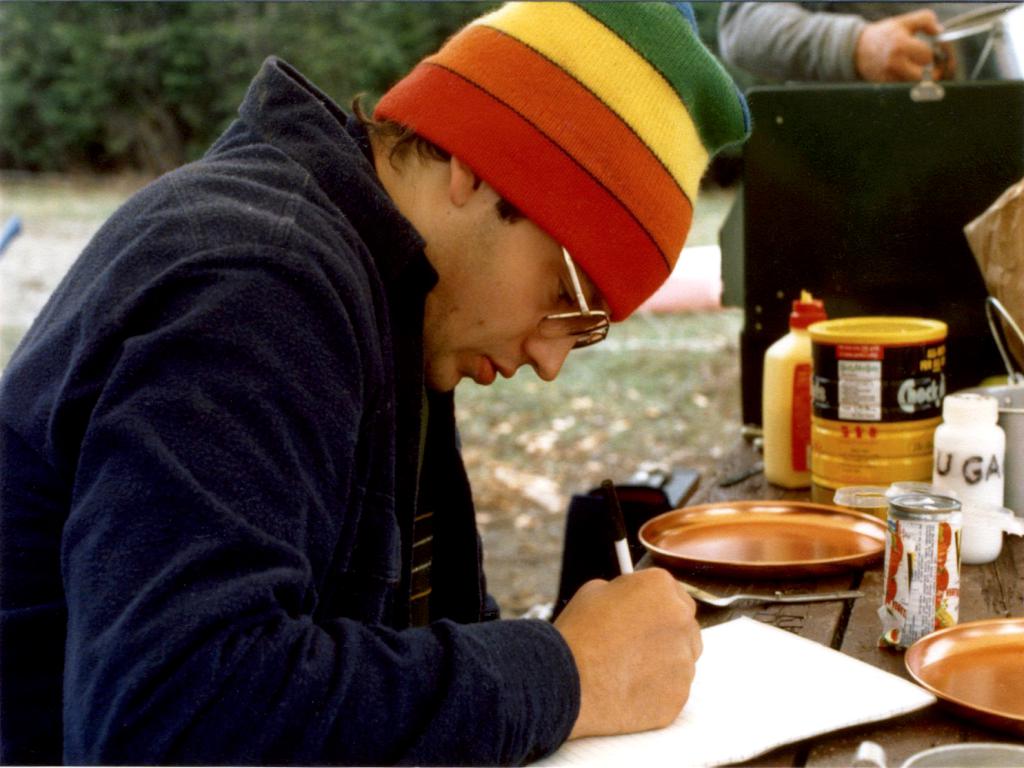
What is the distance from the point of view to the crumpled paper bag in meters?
2.25

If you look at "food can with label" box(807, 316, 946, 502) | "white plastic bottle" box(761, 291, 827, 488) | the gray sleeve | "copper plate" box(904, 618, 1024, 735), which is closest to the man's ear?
"copper plate" box(904, 618, 1024, 735)

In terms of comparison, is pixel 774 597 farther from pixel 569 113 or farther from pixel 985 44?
pixel 985 44

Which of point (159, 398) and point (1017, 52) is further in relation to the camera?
point (1017, 52)

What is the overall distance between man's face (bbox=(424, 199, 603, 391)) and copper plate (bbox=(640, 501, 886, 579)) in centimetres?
43

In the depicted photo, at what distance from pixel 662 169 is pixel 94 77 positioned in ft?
38.5

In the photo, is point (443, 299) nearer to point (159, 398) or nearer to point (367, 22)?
point (159, 398)

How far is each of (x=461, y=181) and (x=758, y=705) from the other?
2.18ft

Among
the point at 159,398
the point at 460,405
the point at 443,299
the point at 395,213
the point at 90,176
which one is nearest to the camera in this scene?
the point at 159,398

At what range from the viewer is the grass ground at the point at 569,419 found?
17.9 ft

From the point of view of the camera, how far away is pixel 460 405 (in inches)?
295

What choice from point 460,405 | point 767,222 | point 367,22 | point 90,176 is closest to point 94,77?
point 90,176

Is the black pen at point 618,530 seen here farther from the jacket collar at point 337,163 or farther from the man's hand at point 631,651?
the jacket collar at point 337,163

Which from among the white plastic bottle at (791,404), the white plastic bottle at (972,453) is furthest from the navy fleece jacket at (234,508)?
the white plastic bottle at (791,404)

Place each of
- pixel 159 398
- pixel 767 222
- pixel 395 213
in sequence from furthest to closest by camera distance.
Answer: pixel 767 222
pixel 395 213
pixel 159 398
